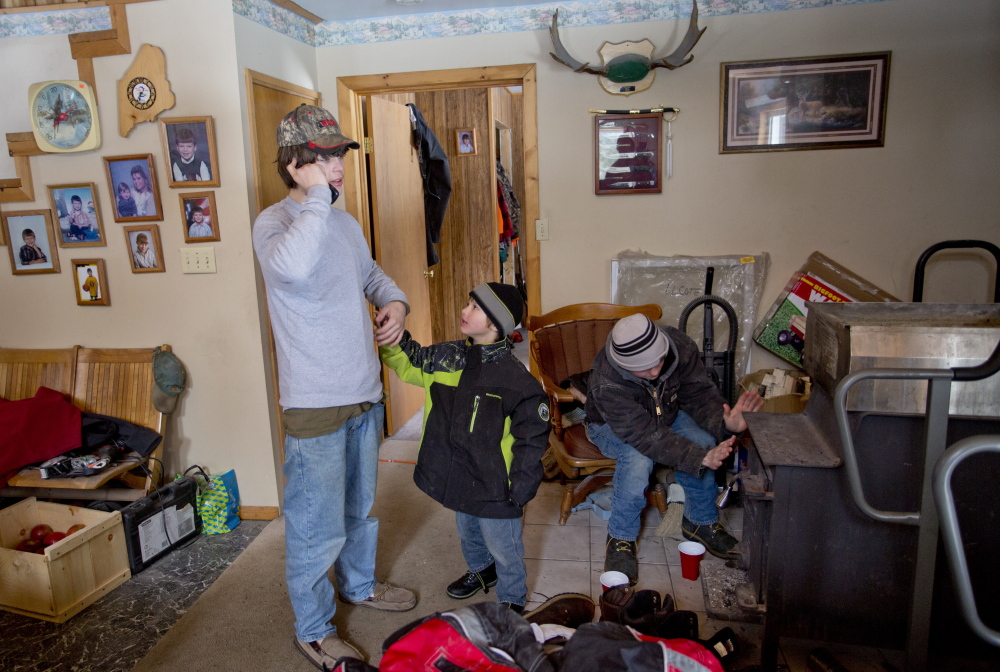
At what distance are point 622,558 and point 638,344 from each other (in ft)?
2.55

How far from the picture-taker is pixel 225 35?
2512mm

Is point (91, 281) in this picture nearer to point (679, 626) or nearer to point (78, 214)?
point (78, 214)

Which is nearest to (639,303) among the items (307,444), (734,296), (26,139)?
(734,296)

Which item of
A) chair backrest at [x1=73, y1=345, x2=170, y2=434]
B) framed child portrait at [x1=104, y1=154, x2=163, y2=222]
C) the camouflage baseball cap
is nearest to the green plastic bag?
chair backrest at [x1=73, y1=345, x2=170, y2=434]

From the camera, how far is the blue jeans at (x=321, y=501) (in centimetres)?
180

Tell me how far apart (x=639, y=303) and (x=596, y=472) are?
896mm

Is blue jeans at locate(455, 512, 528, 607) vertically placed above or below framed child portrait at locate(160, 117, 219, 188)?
below

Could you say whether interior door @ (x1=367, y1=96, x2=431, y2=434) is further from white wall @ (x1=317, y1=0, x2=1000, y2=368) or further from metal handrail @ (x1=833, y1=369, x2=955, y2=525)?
metal handrail @ (x1=833, y1=369, x2=955, y2=525)

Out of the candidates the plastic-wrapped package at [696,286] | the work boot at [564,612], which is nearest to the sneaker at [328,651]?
the work boot at [564,612]

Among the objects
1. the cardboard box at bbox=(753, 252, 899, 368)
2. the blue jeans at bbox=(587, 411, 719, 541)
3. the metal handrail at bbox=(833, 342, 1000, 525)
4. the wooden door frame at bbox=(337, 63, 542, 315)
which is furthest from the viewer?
the wooden door frame at bbox=(337, 63, 542, 315)

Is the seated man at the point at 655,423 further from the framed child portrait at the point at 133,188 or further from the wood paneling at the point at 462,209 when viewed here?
the wood paneling at the point at 462,209

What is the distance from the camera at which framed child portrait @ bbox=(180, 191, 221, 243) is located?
2.62 metres

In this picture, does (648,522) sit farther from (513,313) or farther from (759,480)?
(513,313)

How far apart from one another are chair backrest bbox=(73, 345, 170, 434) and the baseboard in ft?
1.59
